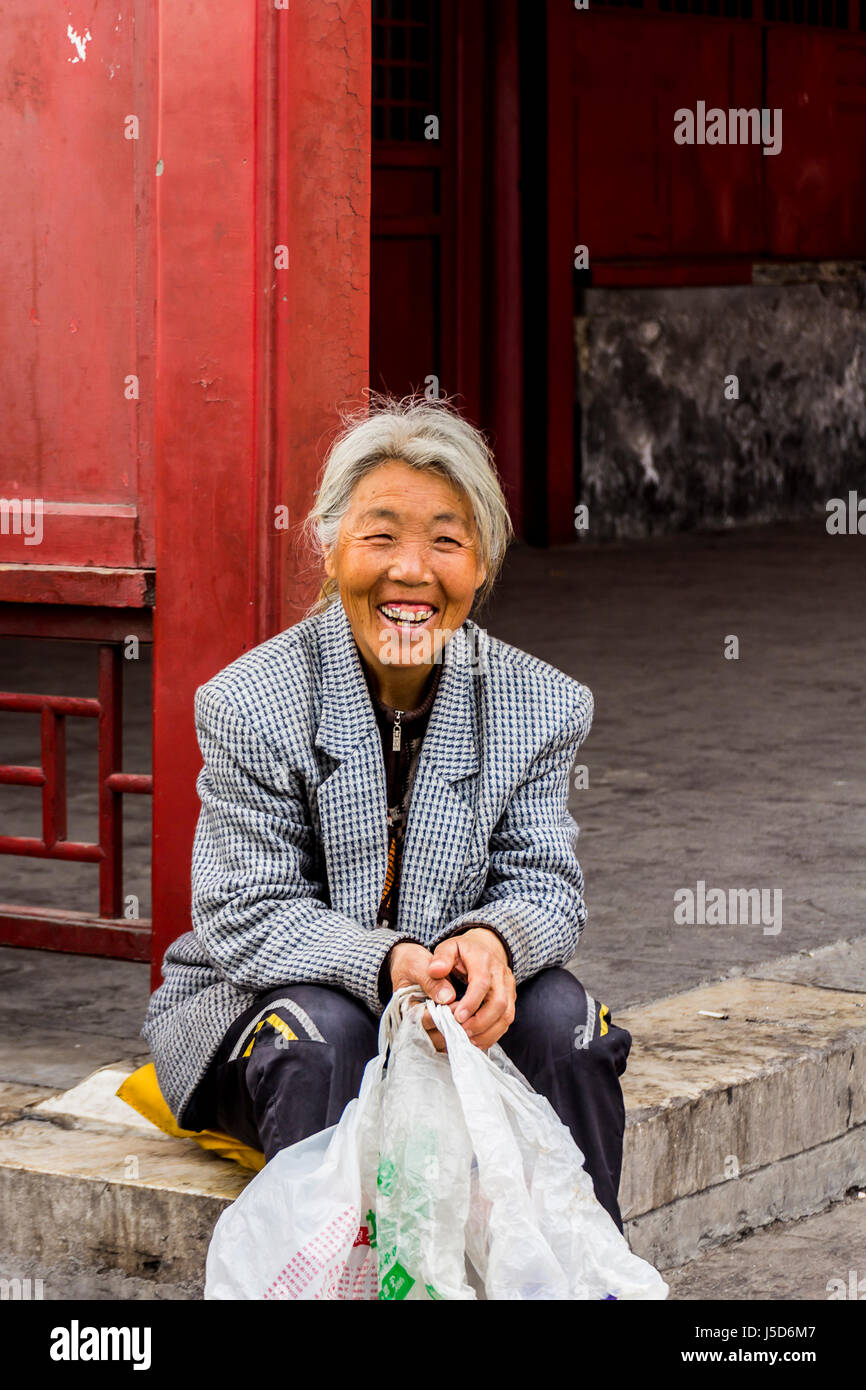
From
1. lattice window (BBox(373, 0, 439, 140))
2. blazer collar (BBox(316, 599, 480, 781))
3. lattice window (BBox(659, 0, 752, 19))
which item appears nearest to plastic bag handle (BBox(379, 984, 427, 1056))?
blazer collar (BBox(316, 599, 480, 781))

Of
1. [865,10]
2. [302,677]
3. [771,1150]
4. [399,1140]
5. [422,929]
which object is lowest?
[771,1150]

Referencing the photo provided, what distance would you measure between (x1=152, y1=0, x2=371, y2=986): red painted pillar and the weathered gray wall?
282 inches

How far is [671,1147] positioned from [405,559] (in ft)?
3.45

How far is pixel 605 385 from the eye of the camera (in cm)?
1062

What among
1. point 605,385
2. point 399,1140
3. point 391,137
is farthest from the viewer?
point 605,385

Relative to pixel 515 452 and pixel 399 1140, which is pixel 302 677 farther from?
pixel 515 452

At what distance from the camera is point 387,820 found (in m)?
2.96

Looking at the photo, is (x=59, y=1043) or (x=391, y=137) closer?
(x=59, y=1043)

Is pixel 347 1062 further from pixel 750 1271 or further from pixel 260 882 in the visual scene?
pixel 750 1271

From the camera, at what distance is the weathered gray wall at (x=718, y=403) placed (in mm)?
10656

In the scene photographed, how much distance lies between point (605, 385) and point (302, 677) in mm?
7827

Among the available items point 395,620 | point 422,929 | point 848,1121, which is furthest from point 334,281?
point 848,1121

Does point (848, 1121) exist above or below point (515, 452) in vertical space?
below

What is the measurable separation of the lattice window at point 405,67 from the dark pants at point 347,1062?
7411 millimetres
